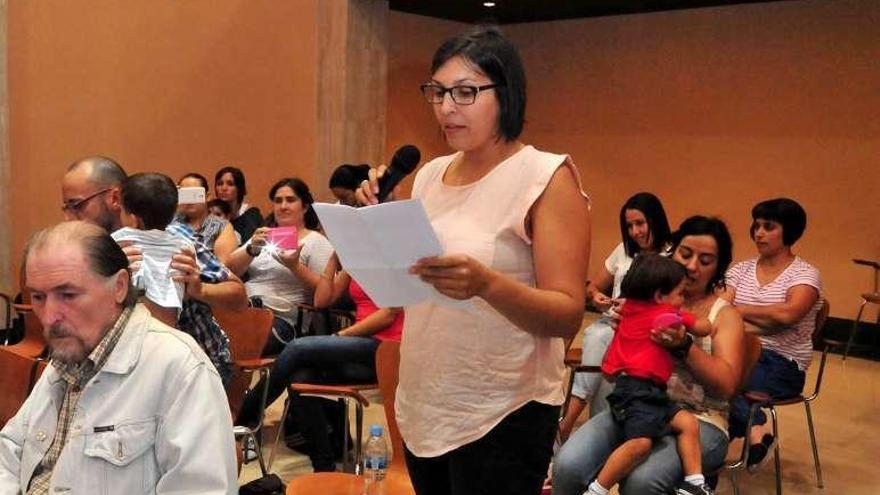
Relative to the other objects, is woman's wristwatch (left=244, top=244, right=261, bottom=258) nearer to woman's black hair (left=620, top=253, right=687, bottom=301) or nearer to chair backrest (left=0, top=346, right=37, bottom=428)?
chair backrest (left=0, top=346, right=37, bottom=428)

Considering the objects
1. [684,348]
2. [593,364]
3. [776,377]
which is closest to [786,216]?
[776,377]

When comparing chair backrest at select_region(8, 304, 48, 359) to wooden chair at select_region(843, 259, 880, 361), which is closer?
chair backrest at select_region(8, 304, 48, 359)

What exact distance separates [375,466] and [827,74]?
649cm

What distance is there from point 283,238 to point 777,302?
2586mm

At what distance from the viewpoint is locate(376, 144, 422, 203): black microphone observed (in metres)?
1.84

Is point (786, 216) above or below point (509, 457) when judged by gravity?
above

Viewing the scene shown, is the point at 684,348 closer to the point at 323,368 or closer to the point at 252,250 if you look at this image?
the point at 323,368

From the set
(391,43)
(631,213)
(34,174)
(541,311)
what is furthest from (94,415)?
(391,43)

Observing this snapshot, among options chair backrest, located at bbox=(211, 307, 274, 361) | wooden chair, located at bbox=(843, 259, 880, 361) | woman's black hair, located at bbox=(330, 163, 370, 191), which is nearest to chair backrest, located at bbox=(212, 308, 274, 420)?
chair backrest, located at bbox=(211, 307, 274, 361)

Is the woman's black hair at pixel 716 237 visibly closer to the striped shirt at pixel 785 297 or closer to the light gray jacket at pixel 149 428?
the striped shirt at pixel 785 297

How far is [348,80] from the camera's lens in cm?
695

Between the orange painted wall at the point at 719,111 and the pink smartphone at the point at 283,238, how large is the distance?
5080mm

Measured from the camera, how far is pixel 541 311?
4.99ft

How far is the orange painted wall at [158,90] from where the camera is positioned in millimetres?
6371
